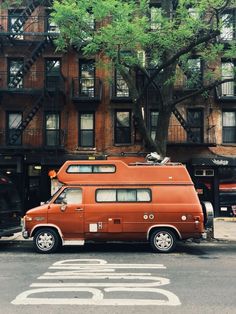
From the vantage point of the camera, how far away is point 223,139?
22.8 m

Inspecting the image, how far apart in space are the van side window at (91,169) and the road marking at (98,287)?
3.25 m

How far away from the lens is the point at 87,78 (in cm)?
2305

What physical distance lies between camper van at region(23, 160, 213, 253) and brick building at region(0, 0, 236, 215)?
9925 millimetres

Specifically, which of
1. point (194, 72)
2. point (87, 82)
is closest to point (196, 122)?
point (194, 72)

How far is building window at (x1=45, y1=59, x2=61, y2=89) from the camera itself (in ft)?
75.8

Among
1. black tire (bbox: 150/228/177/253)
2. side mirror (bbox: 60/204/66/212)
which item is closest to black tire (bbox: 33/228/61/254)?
side mirror (bbox: 60/204/66/212)

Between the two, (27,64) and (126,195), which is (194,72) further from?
(126,195)

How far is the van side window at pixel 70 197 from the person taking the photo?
1227 centimetres

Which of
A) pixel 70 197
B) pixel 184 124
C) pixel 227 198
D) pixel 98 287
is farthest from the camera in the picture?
pixel 227 198

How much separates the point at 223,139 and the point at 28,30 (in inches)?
481

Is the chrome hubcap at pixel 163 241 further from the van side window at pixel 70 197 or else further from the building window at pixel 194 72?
the building window at pixel 194 72

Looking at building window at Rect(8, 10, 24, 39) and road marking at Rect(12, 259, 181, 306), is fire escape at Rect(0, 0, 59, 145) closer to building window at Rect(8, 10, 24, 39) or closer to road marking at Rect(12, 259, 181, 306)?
building window at Rect(8, 10, 24, 39)

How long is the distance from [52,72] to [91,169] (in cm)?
1220

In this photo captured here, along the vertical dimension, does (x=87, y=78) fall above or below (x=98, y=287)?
above
